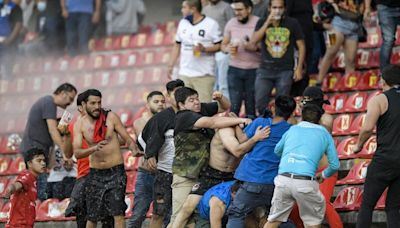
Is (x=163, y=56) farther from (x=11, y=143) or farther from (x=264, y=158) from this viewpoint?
(x=264, y=158)

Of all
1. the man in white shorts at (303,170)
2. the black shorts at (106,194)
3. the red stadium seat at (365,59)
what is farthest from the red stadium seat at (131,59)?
the man in white shorts at (303,170)

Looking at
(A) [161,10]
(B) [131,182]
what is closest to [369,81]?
(B) [131,182]

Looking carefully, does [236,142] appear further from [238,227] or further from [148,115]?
[148,115]

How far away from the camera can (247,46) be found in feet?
59.7

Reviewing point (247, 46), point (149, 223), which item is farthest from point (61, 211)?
point (247, 46)

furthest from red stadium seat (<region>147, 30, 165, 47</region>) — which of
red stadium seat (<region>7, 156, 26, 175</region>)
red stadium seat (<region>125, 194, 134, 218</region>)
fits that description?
red stadium seat (<region>125, 194, 134, 218</region>)

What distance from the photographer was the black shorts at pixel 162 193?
15.5 meters

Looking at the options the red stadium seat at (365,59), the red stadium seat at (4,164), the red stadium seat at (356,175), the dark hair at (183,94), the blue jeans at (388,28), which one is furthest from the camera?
the red stadium seat at (4,164)

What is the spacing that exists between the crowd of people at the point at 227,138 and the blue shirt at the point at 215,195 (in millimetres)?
16

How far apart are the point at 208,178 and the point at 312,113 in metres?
1.50

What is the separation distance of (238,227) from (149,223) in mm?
2703

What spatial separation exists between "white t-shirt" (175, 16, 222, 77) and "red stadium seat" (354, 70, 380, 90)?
2.02 meters

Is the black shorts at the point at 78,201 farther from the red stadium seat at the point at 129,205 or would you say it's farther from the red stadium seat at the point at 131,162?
the red stadium seat at the point at 131,162

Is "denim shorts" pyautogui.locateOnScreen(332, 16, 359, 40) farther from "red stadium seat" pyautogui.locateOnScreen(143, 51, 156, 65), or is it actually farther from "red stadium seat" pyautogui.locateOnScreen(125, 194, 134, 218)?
"red stadium seat" pyautogui.locateOnScreen(143, 51, 156, 65)
